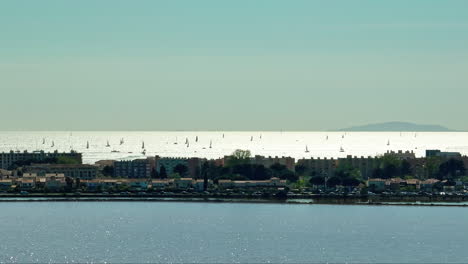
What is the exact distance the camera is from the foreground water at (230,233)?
70.3 m

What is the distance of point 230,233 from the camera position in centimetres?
8762

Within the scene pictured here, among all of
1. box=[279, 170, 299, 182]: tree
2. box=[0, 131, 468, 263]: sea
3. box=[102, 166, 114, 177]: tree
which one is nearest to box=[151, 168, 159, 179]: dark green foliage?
Result: box=[102, 166, 114, 177]: tree

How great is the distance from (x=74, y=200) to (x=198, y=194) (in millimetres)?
16169

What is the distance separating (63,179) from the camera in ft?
495

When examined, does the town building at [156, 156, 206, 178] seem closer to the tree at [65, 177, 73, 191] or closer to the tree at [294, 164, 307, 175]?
the tree at [294, 164, 307, 175]

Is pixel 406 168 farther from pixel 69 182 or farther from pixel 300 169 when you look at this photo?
pixel 69 182

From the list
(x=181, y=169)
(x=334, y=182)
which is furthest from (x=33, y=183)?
(x=334, y=182)

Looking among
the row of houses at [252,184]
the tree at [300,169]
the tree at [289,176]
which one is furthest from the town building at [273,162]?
the row of houses at [252,184]

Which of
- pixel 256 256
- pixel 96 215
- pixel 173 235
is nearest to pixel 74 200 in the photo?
pixel 96 215

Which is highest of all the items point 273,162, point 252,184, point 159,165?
point 273,162

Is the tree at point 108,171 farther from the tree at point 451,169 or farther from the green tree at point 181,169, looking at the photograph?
the tree at point 451,169

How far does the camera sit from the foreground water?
70.3 metres

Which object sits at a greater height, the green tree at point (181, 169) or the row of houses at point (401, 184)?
the green tree at point (181, 169)

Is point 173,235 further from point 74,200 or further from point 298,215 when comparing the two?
point 74,200
